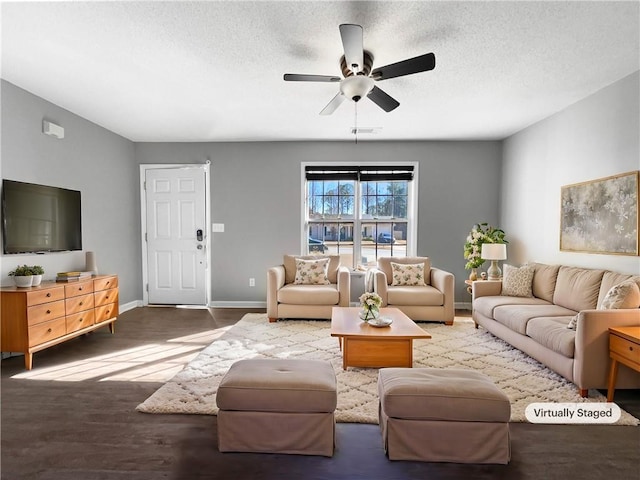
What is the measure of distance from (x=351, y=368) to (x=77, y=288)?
2.85 metres

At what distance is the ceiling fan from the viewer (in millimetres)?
2287

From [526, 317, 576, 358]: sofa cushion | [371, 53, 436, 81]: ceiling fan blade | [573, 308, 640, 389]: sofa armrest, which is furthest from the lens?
[526, 317, 576, 358]: sofa cushion

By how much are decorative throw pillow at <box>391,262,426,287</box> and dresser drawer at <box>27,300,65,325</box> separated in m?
3.81

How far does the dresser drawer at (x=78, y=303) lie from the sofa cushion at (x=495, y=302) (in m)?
4.31

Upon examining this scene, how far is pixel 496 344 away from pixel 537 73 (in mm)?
2654

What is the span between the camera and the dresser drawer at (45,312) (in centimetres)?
308

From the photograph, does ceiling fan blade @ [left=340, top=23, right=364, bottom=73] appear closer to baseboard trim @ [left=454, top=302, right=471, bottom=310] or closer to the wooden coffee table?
the wooden coffee table

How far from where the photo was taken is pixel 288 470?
1.82 m

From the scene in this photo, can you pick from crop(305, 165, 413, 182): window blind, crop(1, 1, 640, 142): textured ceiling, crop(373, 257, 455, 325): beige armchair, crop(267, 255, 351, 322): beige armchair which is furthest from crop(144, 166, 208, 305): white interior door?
crop(373, 257, 455, 325): beige armchair

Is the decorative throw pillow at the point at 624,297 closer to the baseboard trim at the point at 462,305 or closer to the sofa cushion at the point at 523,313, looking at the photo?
the sofa cushion at the point at 523,313

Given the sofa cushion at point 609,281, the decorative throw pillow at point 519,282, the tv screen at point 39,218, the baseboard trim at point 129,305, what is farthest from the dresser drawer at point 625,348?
the baseboard trim at point 129,305

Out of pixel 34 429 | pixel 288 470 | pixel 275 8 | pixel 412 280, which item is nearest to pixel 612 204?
pixel 412 280

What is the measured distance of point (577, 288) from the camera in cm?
338

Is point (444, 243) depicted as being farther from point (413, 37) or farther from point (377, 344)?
point (413, 37)
